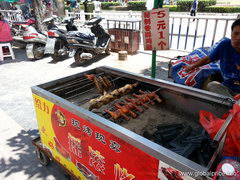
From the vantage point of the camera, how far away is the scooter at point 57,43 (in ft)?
23.2

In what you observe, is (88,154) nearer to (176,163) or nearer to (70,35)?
(176,163)

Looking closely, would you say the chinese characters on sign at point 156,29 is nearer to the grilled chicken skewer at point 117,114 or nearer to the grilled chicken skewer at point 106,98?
the grilled chicken skewer at point 106,98

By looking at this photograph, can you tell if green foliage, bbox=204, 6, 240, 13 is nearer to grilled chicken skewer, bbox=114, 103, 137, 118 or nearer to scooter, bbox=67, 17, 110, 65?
scooter, bbox=67, 17, 110, 65

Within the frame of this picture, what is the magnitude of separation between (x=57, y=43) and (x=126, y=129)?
6.75 meters

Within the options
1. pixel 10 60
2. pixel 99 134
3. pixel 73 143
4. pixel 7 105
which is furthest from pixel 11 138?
pixel 10 60

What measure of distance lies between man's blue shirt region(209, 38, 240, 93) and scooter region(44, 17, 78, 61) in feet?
19.0

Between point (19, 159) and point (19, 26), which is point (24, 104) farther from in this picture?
point (19, 26)

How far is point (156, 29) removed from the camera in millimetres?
2553

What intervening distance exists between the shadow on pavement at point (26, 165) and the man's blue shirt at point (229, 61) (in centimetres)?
257

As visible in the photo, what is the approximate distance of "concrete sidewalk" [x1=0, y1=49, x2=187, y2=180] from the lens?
2.66m

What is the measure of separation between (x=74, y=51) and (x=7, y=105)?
123 inches

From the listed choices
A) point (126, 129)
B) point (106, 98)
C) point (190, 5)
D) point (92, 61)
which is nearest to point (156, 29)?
point (106, 98)

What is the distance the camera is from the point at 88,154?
1810 mm

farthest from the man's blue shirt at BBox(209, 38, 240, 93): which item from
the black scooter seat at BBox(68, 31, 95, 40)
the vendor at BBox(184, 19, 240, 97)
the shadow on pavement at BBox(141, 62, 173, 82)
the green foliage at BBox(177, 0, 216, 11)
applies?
the green foliage at BBox(177, 0, 216, 11)
